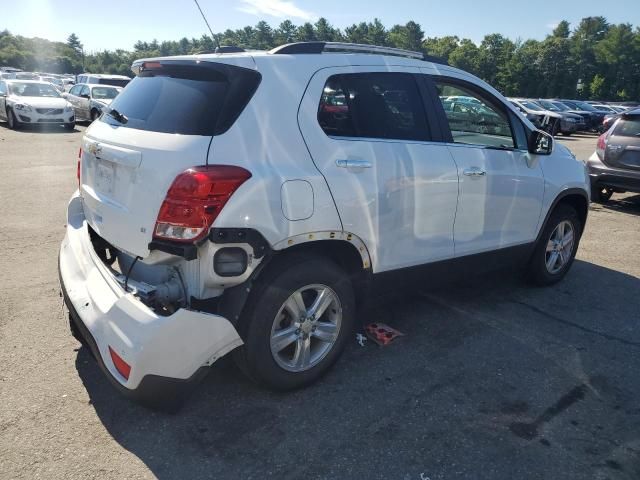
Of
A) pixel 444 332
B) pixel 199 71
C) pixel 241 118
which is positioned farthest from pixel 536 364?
pixel 199 71

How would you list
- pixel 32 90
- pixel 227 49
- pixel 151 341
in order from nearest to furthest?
pixel 151 341
pixel 227 49
pixel 32 90

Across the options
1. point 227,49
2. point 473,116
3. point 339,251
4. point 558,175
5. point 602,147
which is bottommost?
point 339,251

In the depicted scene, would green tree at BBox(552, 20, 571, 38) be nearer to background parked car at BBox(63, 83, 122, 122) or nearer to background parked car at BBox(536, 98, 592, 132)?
background parked car at BBox(536, 98, 592, 132)

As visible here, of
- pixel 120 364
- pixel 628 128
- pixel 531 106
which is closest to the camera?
pixel 120 364

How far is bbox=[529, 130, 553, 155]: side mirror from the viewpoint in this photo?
14.0ft

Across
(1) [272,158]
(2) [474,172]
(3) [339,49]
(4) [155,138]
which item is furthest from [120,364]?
(2) [474,172]

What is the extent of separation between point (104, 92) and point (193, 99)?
1847cm

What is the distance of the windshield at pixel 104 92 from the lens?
1900 centimetres

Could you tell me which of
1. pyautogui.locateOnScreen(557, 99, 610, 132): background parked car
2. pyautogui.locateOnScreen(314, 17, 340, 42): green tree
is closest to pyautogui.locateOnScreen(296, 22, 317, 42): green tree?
pyautogui.locateOnScreen(314, 17, 340, 42): green tree

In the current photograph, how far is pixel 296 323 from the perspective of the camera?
304 cm

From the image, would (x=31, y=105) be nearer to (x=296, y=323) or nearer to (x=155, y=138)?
(x=155, y=138)

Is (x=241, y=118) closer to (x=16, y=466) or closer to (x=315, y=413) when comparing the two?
(x=315, y=413)

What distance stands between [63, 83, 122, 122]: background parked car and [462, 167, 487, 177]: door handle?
17.1 m

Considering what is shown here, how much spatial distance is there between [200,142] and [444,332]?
2362 millimetres
